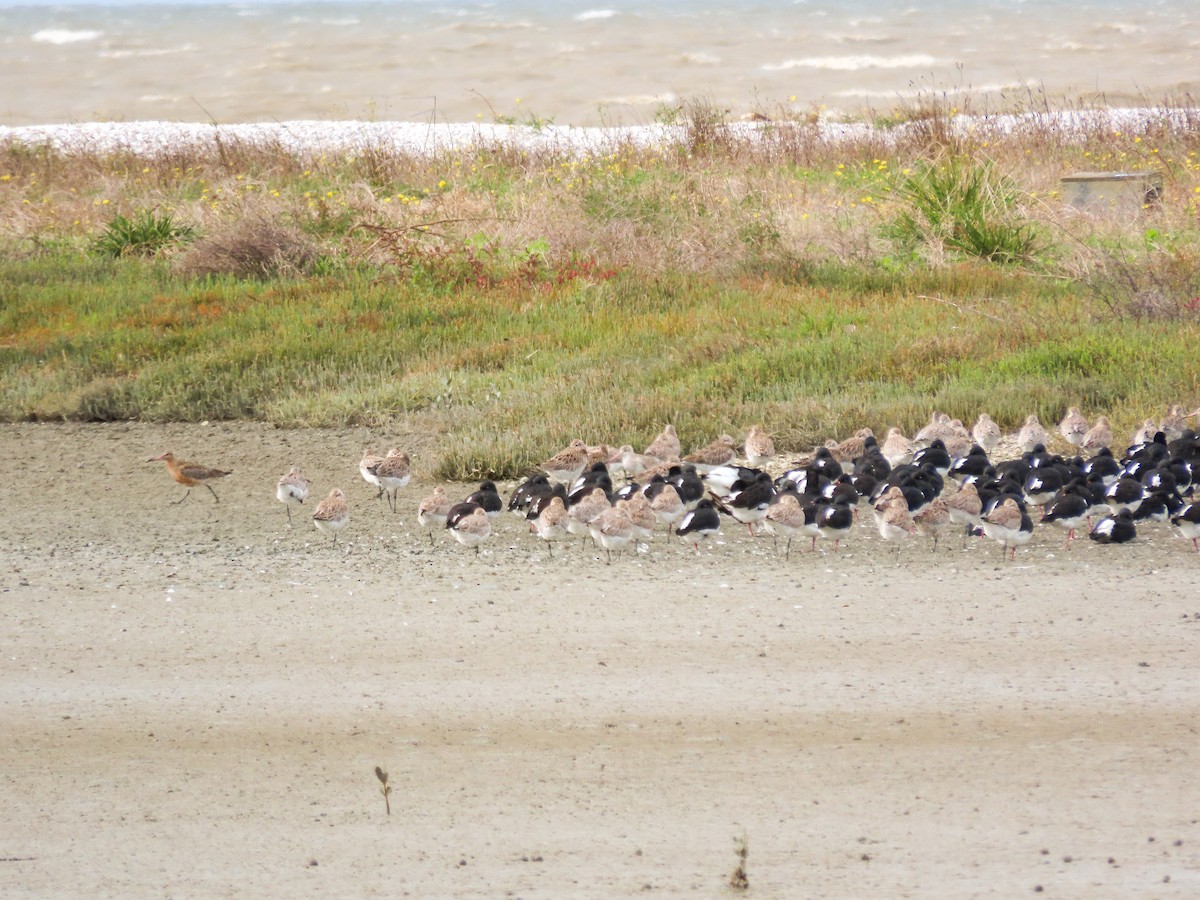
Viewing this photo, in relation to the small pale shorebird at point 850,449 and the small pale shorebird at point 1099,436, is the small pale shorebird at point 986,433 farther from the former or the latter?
the small pale shorebird at point 850,449

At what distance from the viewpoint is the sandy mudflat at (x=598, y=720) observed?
17.2 ft

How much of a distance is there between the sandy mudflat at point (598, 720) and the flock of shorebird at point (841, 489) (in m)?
0.24

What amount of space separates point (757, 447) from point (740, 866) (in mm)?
6288

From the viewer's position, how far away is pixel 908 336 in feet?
47.5

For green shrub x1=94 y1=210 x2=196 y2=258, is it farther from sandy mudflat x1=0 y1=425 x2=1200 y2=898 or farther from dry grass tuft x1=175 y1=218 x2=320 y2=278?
sandy mudflat x1=0 y1=425 x2=1200 y2=898

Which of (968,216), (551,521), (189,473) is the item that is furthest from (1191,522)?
(968,216)

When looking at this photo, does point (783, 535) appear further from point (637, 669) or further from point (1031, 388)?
point (1031, 388)

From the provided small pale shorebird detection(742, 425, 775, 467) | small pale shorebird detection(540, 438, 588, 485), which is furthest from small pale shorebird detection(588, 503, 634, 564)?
small pale shorebird detection(742, 425, 775, 467)

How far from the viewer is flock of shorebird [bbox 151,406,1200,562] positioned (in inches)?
360

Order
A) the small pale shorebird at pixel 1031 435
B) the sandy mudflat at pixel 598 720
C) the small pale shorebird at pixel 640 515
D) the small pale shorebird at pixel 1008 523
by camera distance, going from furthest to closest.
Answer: the small pale shorebird at pixel 1031 435, the small pale shorebird at pixel 640 515, the small pale shorebird at pixel 1008 523, the sandy mudflat at pixel 598 720

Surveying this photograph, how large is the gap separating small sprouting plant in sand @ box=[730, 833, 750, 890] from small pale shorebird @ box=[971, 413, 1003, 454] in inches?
269

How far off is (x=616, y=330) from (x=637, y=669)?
890 cm

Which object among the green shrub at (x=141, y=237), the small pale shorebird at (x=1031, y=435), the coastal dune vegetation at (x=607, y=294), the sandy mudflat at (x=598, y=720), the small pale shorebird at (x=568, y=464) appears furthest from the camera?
the green shrub at (x=141, y=237)

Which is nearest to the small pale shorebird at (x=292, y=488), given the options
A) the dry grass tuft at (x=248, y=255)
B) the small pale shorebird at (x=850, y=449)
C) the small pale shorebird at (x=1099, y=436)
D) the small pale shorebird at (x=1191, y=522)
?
the small pale shorebird at (x=850, y=449)
